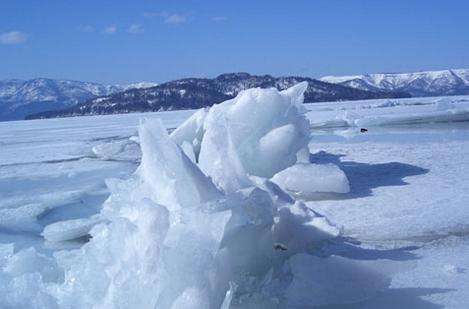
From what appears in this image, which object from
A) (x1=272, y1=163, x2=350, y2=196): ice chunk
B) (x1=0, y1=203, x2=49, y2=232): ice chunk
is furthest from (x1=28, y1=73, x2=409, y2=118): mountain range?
(x1=0, y1=203, x2=49, y2=232): ice chunk

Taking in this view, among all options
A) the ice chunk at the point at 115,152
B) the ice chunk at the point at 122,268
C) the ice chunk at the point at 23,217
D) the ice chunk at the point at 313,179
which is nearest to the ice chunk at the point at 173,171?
the ice chunk at the point at 122,268

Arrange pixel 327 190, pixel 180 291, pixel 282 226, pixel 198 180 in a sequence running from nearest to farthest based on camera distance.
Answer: pixel 180 291 → pixel 198 180 → pixel 282 226 → pixel 327 190

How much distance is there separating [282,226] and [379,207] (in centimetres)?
160

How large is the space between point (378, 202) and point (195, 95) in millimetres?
70438

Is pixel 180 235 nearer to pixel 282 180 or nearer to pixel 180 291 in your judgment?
pixel 180 291

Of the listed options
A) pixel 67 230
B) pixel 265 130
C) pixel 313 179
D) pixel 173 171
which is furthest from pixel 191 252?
pixel 265 130

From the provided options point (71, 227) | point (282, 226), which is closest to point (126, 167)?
point (71, 227)

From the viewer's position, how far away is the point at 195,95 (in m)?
74.7

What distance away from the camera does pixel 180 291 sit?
7.92 ft

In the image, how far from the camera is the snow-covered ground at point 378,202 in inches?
123

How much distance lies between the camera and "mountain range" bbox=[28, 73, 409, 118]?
217ft

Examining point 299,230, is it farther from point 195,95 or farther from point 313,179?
point 195,95

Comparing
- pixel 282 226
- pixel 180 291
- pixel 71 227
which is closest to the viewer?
pixel 180 291

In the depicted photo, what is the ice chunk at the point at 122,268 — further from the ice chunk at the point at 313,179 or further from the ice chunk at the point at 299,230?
the ice chunk at the point at 313,179
